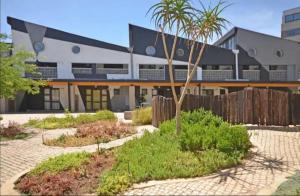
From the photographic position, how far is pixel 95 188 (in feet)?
23.4

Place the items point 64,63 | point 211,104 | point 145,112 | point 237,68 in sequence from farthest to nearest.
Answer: point 237,68, point 64,63, point 145,112, point 211,104

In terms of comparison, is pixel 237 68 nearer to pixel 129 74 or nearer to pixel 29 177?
pixel 129 74

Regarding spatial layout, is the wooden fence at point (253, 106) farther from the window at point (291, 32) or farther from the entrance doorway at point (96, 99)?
the window at point (291, 32)

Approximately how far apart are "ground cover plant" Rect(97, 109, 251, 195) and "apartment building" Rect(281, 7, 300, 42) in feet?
216

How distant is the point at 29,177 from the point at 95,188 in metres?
1.69

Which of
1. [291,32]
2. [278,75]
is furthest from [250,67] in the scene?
[291,32]

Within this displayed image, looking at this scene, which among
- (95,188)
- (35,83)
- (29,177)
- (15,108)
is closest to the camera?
(95,188)

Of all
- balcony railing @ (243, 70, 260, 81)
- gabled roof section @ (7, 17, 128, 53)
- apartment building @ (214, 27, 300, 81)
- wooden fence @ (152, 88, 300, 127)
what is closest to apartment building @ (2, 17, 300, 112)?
gabled roof section @ (7, 17, 128, 53)

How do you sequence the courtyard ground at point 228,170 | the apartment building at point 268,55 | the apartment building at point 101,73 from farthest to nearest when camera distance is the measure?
the apartment building at point 268,55 < the apartment building at point 101,73 < the courtyard ground at point 228,170

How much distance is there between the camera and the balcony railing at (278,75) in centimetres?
3884

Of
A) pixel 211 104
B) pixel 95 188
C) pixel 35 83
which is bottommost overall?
pixel 95 188

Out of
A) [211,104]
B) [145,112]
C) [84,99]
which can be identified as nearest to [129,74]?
[84,99]

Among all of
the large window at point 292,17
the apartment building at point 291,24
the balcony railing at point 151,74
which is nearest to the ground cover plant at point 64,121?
the balcony railing at point 151,74

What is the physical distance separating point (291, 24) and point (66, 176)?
2821 inches
